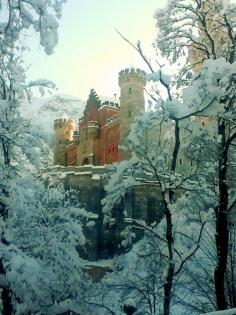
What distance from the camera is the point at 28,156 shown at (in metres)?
10.1

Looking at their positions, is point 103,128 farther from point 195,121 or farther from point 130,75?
point 195,121

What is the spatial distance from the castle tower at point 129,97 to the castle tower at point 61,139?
14.3m

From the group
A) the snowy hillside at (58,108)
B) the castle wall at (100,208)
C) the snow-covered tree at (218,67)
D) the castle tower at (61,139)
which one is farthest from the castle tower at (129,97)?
the snowy hillside at (58,108)

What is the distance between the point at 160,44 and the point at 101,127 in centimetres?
3552

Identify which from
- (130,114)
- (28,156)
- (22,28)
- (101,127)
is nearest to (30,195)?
(28,156)

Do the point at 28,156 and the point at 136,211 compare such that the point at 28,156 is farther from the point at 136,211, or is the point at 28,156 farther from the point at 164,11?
the point at 136,211

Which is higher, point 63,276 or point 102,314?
point 63,276

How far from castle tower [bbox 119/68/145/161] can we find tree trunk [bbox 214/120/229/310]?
30.1 m

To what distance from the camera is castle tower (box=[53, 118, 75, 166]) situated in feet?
174

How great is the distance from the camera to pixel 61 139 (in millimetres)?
53281

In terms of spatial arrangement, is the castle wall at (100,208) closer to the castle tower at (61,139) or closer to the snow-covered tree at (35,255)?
the castle tower at (61,139)

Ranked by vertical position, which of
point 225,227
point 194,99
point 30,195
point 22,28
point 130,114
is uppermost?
point 130,114

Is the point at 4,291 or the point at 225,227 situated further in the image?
the point at 4,291

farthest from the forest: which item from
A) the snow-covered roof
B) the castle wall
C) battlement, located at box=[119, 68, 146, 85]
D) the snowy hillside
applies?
the snowy hillside
